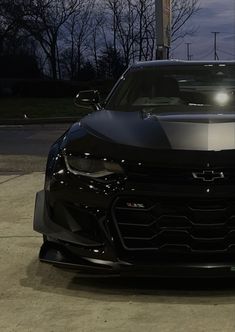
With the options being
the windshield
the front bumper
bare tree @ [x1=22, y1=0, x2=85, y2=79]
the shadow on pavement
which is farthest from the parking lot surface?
bare tree @ [x1=22, y1=0, x2=85, y2=79]

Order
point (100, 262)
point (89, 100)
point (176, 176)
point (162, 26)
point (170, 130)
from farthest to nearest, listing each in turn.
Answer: point (162, 26), point (89, 100), point (170, 130), point (100, 262), point (176, 176)

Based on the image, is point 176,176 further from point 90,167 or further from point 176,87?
point 176,87

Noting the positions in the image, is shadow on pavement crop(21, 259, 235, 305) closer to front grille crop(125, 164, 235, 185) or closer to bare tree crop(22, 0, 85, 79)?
front grille crop(125, 164, 235, 185)

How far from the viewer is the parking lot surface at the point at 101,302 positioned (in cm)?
367

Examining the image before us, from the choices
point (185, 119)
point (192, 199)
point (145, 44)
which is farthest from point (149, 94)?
point (145, 44)

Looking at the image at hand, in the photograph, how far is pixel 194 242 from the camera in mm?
3924

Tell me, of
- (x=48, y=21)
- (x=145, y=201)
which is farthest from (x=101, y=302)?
(x=48, y=21)

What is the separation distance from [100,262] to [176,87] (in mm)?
2111

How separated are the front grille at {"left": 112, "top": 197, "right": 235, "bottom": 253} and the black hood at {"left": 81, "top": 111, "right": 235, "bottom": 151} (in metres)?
0.35

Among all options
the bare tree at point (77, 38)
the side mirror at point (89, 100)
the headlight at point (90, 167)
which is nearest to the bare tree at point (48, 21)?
the bare tree at point (77, 38)

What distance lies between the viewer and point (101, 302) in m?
4.04

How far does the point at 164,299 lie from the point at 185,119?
1.22 meters

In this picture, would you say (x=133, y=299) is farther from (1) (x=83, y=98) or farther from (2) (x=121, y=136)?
(1) (x=83, y=98)

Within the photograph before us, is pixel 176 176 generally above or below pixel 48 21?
below
